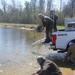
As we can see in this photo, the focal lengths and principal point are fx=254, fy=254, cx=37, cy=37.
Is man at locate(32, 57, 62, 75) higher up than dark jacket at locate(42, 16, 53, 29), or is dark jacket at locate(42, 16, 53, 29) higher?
dark jacket at locate(42, 16, 53, 29)

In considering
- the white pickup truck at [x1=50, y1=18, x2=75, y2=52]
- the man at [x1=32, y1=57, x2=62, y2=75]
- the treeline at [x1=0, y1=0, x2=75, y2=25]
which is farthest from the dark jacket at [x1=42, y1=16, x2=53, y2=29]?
the treeline at [x1=0, y1=0, x2=75, y2=25]

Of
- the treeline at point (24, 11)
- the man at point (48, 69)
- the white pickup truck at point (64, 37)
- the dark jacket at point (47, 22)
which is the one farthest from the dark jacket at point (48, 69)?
the treeline at point (24, 11)

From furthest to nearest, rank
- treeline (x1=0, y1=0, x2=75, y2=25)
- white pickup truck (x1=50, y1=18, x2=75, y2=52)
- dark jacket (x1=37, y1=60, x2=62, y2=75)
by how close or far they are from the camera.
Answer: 1. treeline (x1=0, y1=0, x2=75, y2=25)
2. white pickup truck (x1=50, y1=18, x2=75, y2=52)
3. dark jacket (x1=37, y1=60, x2=62, y2=75)

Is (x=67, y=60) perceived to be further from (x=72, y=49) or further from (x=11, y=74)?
(x=11, y=74)

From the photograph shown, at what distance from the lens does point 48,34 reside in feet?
54.3

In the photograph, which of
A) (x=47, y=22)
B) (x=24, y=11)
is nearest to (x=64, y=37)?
(x=47, y=22)

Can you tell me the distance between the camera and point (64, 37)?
12.1 meters

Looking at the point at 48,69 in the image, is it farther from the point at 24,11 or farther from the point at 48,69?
the point at 24,11

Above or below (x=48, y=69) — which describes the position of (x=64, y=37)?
above

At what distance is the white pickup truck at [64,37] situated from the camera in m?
12.1

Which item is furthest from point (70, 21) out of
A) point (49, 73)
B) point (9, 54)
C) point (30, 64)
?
point (49, 73)

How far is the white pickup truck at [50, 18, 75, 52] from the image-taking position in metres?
12.1

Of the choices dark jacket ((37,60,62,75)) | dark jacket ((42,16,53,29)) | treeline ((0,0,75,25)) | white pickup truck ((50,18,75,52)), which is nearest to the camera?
dark jacket ((37,60,62,75))

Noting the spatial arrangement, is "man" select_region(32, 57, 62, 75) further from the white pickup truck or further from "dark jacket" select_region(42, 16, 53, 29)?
"dark jacket" select_region(42, 16, 53, 29)
